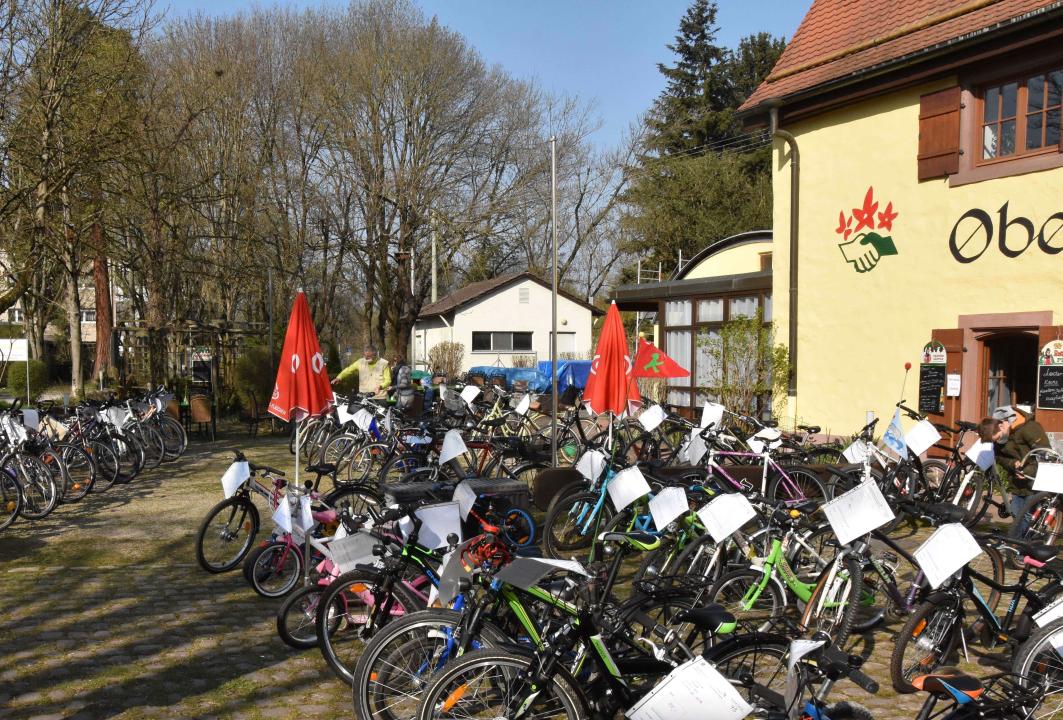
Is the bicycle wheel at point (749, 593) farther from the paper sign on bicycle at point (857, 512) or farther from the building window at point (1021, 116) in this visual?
the building window at point (1021, 116)

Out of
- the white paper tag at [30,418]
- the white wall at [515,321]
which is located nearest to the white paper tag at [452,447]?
the white paper tag at [30,418]

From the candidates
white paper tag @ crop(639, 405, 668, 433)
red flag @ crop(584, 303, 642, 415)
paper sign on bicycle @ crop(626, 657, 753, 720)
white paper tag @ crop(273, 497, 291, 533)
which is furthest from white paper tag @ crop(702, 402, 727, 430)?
paper sign on bicycle @ crop(626, 657, 753, 720)

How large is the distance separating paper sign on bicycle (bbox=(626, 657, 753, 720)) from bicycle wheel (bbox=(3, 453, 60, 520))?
8039 mm

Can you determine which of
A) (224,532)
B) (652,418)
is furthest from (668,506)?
(224,532)

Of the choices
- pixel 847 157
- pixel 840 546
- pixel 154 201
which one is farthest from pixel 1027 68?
pixel 154 201

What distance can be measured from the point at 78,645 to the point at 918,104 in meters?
10.9

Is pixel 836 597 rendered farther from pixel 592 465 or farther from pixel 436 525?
pixel 592 465

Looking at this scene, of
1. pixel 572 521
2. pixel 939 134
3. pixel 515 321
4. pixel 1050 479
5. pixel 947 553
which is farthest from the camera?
pixel 515 321

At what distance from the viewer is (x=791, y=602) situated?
16.9 feet

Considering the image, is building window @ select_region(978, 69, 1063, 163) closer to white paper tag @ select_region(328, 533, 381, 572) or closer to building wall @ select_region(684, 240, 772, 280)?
building wall @ select_region(684, 240, 772, 280)

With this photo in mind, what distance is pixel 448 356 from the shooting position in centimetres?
3484

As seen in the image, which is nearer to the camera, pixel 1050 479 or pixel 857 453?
pixel 1050 479

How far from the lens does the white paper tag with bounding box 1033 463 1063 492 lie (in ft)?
20.5

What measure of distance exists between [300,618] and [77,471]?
641 cm
